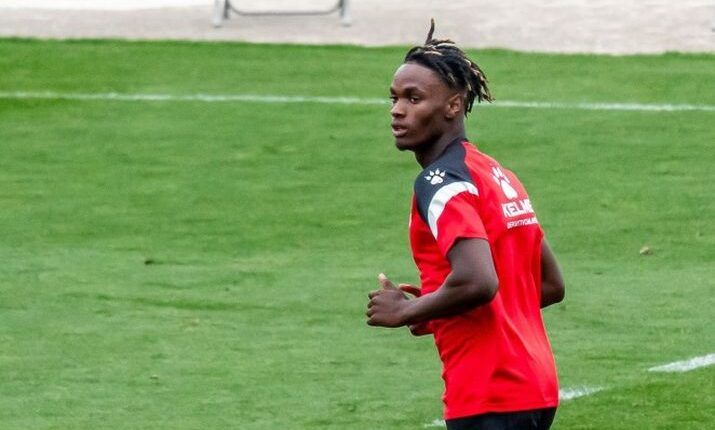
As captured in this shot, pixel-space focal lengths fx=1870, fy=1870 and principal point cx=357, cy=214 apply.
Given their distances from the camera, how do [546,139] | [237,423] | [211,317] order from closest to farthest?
[237,423], [211,317], [546,139]

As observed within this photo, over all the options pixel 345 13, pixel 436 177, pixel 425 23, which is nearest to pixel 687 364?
pixel 436 177

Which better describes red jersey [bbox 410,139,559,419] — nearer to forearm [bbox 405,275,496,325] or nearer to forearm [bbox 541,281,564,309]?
forearm [bbox 405,275,496,325]

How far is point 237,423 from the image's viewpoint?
27.2 ft

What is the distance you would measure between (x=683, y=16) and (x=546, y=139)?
4792 millimetres

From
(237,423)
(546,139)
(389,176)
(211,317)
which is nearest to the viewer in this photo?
(237,423)

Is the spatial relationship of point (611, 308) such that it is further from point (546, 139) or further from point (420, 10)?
point (420, 10)

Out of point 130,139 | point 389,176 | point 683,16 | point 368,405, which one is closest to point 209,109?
point 130,139

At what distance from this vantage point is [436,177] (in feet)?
16.7

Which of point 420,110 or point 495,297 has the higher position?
point 420,110

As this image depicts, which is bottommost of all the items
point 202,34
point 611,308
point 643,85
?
point 202,34

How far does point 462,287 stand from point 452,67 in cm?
71

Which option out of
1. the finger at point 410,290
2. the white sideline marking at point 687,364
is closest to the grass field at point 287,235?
the white sideline marking at point 687,364

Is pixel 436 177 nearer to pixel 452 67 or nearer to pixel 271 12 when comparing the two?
pixel 452 67

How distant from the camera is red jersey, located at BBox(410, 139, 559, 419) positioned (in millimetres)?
5051
